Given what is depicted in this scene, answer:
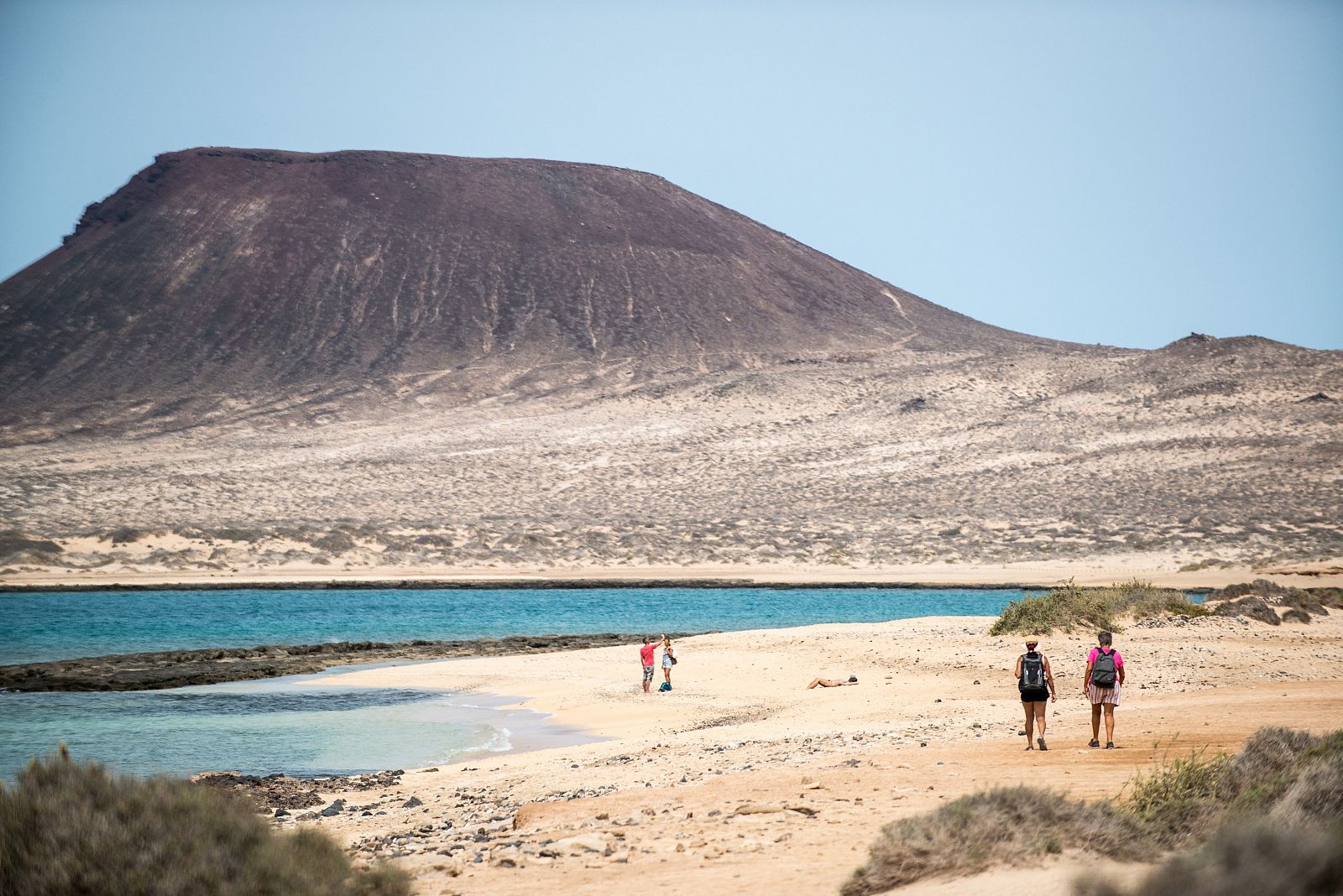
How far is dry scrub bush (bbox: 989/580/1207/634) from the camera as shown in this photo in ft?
78.5

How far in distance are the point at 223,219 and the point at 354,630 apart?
4228 inches

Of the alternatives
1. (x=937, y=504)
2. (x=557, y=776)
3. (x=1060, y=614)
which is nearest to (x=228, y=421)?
(x=937, y=504)

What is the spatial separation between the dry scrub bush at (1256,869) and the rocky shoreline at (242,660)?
20.6m

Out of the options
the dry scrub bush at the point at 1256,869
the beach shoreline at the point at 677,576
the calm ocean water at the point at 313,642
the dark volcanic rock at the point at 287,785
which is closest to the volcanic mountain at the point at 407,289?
the beach shoreline at the point at 677,576

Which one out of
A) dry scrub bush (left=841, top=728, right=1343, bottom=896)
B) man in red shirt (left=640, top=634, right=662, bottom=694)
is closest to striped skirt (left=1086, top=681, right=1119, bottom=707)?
dry scrub bush (left=841, top=728, right=1343, bottom=896)

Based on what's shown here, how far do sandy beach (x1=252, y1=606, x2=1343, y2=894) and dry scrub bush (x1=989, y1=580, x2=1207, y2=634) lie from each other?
559mm

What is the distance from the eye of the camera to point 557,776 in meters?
12.6

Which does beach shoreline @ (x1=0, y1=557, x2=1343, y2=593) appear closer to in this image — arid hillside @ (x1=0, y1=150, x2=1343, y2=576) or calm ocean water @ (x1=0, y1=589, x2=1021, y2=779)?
calm ocean water @ (x1=0, y1=589, x2=1021, y2=779)

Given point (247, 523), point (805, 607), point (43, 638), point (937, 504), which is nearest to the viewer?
point (43, 638)

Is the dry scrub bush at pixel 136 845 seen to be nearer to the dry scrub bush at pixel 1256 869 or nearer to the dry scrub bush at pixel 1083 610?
the dry scrub bush at pixel 1256 869

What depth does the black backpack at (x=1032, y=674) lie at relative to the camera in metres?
12.4

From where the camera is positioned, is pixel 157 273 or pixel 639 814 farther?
pixel 157 273

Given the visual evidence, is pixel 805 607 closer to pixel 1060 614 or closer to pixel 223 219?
pixel 1060 614

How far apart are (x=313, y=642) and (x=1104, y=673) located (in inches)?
923
